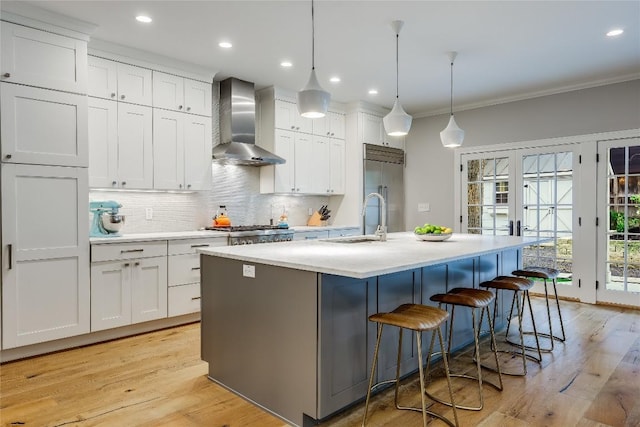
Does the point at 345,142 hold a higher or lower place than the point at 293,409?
higher

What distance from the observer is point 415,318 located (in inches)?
82.0

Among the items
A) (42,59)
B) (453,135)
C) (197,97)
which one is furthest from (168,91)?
(453,135)

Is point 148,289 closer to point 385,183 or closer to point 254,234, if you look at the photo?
point 254,234

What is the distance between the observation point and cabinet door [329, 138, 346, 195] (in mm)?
6062

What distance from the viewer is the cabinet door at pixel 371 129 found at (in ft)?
20.2

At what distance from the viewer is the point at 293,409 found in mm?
2240

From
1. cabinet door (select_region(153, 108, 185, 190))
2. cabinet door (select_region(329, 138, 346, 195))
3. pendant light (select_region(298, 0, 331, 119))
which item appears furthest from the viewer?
cabinet door (select_region(329, 138, 346, 195))

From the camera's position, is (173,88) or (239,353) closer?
(239,353)

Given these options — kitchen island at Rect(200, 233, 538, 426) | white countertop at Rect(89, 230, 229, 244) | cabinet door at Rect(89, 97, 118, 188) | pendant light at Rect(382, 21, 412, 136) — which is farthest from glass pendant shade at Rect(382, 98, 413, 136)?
cabinet door at Rect(89, 97, 118, 188)

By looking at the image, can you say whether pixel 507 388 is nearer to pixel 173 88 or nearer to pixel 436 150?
pixel 173 88

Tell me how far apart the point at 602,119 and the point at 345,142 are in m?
3.22

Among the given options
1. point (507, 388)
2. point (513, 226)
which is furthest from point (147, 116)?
point (513, 226)

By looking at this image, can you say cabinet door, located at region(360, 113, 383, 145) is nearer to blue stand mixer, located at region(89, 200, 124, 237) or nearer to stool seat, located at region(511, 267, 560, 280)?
stool seat, located at region(511, 267, 560, 280)

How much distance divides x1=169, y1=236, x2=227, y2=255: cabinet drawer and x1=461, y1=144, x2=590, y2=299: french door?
3.70 metres
